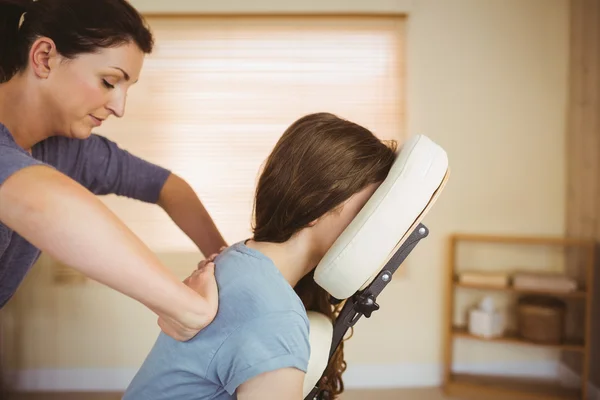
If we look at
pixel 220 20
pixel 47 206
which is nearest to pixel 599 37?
pixel 220 20

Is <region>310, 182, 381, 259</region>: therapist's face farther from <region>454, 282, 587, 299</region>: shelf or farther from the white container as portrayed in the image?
the white container

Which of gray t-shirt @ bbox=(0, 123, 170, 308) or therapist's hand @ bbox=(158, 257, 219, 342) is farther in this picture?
gray t-shirt @ bbox=(0, 123, 170, 308)

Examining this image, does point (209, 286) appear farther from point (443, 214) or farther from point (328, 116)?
point (443, 214)

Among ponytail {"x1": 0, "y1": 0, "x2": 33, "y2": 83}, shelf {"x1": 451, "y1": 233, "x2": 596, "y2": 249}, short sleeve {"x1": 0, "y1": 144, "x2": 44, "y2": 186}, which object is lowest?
shelf {"x1": 451, "y1": 233, "x2": 596, "y2": 249}

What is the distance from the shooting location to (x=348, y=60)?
296cm

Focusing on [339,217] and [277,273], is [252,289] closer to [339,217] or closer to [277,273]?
[277,273]

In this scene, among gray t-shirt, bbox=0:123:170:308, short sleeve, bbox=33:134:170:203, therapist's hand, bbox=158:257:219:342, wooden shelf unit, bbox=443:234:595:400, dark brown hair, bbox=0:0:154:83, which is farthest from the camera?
wooden shelf unit, bbox=443:234:595:400

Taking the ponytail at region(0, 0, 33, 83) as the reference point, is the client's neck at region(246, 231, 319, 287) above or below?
below

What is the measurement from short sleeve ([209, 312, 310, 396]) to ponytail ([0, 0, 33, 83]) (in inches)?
25.8

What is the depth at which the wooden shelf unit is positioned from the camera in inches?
106

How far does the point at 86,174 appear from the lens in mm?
1289

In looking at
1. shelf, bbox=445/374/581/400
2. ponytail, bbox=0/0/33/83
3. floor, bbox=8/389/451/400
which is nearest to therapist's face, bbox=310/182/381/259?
ponytail, bbox=0/0/33/83

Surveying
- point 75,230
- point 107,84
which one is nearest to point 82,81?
point 107,84

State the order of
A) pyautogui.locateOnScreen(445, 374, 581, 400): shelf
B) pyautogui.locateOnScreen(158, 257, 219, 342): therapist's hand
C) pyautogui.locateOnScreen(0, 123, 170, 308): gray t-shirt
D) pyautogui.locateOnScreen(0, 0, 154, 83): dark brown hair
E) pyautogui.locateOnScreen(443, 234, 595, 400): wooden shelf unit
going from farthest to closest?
pyautogui.locateOnScreen(445, 374, 581, 400): shelf < pyautogui.locateOnScreen(443, 234, 595, 400): wooden shelf unit < pyautogui.locateOnScreen(0, 123, 170, 308): gray t-shirt < pyautogui.locateOnScreen(0, 0, 154, 83): dark brown hair < pyautogui.locateOnScreen(158, 257, 219, 342): therapist's hand
